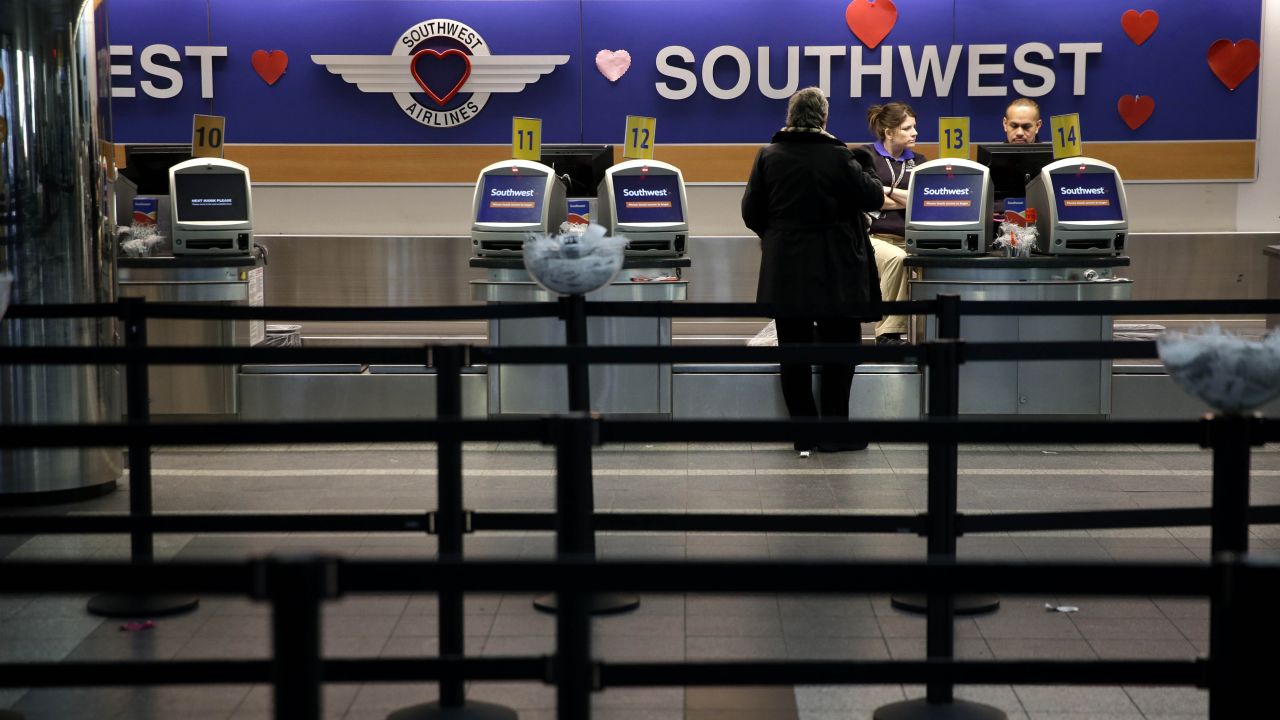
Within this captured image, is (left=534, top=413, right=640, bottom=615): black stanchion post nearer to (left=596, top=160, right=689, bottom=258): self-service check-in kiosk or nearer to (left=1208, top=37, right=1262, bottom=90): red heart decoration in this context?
(left=596, top=160, right=689, bottom=258): self-service check-in kiosk

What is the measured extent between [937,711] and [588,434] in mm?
1353

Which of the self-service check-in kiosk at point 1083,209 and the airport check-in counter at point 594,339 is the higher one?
the self-service check-in kiosk at point 1083,209

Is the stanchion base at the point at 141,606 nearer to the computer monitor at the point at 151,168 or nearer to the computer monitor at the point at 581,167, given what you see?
the computer monitor at the point at 581,167

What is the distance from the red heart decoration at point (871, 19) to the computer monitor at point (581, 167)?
2672 millimetres

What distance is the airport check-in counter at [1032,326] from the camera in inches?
289

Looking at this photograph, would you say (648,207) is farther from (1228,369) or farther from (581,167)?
(1228,369)

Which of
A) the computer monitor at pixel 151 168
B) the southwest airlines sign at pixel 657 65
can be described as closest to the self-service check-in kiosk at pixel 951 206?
the southwest airlines sign at pixel 657 65

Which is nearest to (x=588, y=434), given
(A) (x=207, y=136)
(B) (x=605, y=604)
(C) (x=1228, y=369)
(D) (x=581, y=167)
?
(C) (x=1228, y=369)

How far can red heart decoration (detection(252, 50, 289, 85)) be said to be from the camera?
997cm

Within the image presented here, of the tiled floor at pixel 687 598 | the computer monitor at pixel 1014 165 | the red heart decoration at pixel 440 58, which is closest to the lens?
the tiled floor at pixel 687 598

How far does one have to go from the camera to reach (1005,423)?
2.75 metres

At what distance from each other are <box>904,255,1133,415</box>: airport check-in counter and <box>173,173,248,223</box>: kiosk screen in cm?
343

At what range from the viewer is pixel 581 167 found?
7926 mm

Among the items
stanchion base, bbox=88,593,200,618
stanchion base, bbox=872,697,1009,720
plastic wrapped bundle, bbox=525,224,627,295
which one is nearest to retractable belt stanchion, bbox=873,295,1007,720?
stanchion base, bbox=872,697,1009,720
